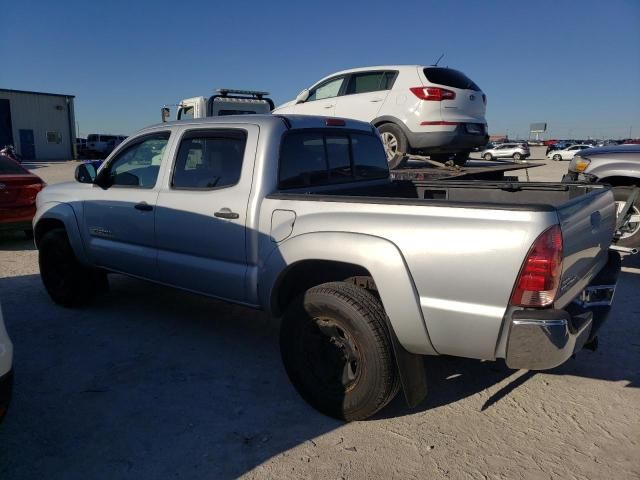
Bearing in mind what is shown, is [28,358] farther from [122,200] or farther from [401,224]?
[401,224]

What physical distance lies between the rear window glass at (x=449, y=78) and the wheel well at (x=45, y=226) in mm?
5471

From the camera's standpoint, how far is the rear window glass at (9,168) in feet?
27.0

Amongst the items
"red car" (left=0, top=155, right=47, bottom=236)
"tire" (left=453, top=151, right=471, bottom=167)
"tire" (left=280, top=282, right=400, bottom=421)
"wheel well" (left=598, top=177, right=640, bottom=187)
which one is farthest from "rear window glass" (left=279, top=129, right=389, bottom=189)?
"red car" (left=0, top=155, right=47, bottom=236)

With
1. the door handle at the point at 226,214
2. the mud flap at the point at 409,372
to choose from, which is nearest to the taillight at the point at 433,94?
the door handle at the point at 226,214

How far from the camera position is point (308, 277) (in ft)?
11.0

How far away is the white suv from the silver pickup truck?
320 centimetres

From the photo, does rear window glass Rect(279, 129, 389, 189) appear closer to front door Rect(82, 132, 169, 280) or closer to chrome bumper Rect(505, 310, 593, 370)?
front door Rect(82, 132, 169, 280)

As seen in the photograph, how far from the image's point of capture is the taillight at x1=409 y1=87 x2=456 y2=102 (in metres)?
7.43

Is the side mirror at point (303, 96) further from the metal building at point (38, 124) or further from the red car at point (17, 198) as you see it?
the metal building at point (38, 124)

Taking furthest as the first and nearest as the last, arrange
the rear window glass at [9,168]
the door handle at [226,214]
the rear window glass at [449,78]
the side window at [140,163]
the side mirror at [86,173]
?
the rear window glass at [9,168]
the rear window glass at [449,78]
the side mirror at [86,173]
the side window at [140,163]
the door handle at [226,214]

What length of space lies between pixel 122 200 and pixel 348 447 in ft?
9.31

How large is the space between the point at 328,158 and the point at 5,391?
8.46 feet

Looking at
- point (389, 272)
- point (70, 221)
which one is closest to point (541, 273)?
point (389, 272)

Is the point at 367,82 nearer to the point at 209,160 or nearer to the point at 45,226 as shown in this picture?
the point at 209,160
